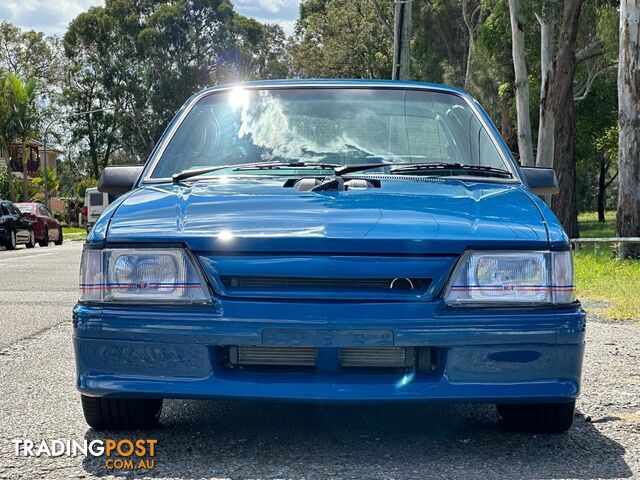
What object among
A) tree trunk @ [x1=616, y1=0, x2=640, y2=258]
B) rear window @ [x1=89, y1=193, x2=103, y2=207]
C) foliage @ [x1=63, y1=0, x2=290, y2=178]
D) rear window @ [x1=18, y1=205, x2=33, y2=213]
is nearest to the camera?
tree trunk @ [x1=616, y1=0, x2=640, y2=258]

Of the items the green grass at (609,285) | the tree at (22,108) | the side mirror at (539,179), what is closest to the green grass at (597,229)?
the green grass at (609,285)

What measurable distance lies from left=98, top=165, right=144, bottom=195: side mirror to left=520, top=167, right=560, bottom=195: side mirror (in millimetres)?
1899

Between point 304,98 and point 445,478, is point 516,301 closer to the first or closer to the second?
point 445,478

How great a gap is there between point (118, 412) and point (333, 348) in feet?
3.33

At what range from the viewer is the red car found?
3155cm

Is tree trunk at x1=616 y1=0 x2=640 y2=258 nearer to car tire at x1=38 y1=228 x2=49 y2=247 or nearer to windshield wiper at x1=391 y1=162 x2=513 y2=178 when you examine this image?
windshield wiper at x1=391 y1=162 x2=513 y2=178

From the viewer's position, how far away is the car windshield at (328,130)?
16.4ft

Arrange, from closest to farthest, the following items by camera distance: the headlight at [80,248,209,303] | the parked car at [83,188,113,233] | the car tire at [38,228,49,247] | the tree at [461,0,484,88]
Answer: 1. the headlight at [80,248,209,303]
2. the car tire at [38,228,49,247]
3. the tree at [461,0,484,88]
4. the parked car at [83,188,113,233]

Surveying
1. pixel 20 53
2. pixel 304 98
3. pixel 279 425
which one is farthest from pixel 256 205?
pixel 20 53

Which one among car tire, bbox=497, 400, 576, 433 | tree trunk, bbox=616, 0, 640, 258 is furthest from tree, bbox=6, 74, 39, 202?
car tire, bbox=497, 400, 576, 433

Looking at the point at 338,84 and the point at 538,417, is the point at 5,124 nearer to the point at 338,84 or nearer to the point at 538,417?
the point at 338,84

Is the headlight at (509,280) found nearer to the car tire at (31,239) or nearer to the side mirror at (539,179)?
the side mirror at (539,179)

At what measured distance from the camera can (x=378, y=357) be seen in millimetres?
3795

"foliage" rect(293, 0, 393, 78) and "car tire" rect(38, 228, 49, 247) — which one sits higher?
"foliage" rect(293, 0, 393, 78)
